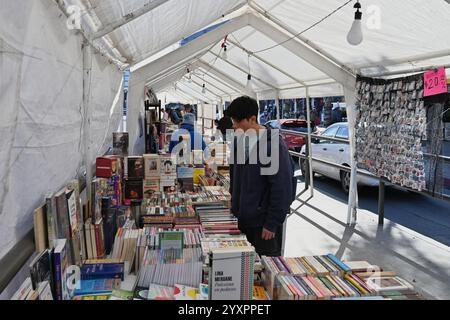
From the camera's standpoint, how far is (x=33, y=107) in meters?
1.43

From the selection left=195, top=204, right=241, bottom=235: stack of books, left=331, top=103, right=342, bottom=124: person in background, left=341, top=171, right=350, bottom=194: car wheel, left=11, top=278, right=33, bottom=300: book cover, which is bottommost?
left=341, top=171, right=350, bottom=194: car wheel

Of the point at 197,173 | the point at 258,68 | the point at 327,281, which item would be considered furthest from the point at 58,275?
the point at 258,68

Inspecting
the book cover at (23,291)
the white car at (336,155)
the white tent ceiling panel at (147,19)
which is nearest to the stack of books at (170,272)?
the book cover at (23,291)

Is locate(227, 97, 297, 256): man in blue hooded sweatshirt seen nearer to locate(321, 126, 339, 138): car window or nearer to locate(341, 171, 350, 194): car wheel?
locate(341, 171, 350, 194): car wheel

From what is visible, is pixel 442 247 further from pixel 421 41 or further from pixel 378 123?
pixel 421 41

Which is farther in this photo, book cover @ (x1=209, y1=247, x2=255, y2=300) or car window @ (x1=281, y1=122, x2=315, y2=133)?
car window @ (x1=281, y1=122, x2=315, y2=133)

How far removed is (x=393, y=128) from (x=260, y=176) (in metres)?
2.88

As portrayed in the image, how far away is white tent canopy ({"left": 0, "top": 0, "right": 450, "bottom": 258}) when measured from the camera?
1301 millimetres

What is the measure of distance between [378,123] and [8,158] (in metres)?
4.59

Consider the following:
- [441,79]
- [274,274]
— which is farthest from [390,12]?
[274,274]

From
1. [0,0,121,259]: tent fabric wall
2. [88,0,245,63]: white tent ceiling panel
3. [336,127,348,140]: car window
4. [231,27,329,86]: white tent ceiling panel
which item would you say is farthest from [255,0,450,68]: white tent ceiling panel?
[336,127,348,140]: car window

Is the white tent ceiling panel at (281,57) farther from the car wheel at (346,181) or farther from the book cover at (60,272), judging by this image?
the book cover at (60,272)

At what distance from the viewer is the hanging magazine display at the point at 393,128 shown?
166 inches

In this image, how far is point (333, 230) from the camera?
17.4ft
